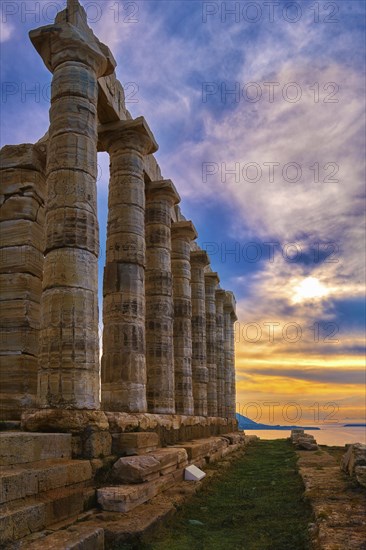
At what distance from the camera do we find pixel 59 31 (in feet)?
40.9

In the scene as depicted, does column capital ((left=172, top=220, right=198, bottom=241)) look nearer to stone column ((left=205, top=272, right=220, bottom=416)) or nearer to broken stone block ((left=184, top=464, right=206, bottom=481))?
stone column ((left=205, top=272, right=220, bottom=416))

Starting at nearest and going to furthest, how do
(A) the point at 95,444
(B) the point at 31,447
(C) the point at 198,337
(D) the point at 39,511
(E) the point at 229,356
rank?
(D) the point at 39,511
(B) the point at 31,447
(A) the point at 95,444
(C) the point at 198,337
(E) the point at 229,356

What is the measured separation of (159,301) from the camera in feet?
63.1

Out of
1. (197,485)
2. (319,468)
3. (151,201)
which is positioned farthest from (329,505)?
(151,201)

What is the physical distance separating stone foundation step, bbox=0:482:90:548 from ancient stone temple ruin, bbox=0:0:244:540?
21 cm

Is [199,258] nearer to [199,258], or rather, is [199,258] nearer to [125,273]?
[199,258]

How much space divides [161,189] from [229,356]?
2442 centimetres

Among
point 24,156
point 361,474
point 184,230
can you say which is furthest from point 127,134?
point 361,474

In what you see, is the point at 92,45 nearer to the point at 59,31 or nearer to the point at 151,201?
the point at 59,31

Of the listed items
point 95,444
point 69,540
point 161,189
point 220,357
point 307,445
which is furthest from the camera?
point 220,357

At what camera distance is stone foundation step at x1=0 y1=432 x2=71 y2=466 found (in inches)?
301

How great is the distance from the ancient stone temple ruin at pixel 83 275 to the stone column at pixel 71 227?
2 centimetres

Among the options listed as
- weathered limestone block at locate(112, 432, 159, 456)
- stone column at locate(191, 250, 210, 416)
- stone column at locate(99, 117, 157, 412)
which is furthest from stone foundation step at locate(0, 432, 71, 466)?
stone column at locate(191, 250, 210, 416)

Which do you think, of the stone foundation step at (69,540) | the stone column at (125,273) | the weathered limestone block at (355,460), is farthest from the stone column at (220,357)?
the stone foundation step at (69,540)
